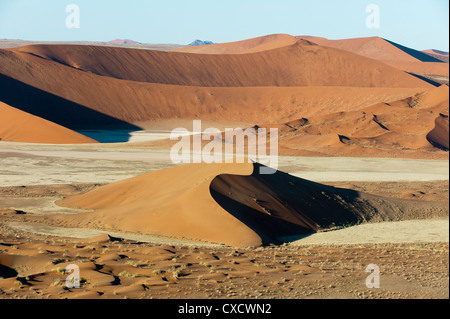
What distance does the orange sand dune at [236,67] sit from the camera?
81.9 meters

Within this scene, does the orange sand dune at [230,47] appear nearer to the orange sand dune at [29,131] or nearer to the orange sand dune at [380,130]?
the orange sand dune at [380,130]

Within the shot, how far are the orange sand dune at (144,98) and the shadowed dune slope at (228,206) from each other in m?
45.1

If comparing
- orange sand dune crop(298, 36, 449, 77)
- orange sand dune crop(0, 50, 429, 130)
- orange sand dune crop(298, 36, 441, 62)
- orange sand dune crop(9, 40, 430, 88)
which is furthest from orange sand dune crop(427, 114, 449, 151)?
orange sand dune crop(298, 36, 441, 62)

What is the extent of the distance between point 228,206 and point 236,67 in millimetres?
75155

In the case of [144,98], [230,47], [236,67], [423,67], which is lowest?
[144,98]

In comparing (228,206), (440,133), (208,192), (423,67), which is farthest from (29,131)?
(423,67)

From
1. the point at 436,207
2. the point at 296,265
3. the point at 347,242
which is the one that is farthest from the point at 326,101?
the point at 296,265

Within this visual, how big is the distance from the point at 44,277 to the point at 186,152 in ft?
115

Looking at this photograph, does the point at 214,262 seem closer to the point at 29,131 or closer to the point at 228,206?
the point at 228,206

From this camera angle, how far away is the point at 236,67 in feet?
300

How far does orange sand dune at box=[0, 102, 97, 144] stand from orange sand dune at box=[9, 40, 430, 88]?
91.2ft

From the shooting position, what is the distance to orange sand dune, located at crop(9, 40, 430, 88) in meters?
81.9

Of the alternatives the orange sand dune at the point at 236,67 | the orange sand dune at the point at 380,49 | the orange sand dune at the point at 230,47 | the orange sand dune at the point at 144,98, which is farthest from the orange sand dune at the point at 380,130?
the orange sand dune at the point at 230,47

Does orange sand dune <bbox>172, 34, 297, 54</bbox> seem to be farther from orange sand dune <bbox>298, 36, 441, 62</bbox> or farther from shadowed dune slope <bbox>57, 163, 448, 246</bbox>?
shadowed dune slope <bbox>57, 163, 448, 246</bbox>
